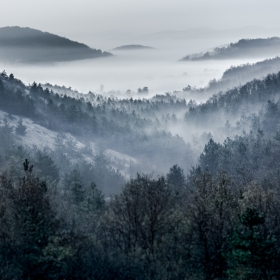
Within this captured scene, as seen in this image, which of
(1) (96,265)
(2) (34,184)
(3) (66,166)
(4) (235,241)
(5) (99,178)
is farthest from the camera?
(3) (66,166)

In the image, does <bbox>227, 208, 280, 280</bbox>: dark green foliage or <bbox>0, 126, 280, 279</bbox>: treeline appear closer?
<bbox>227, 208, 280, 280</bbox>: dark green foliage

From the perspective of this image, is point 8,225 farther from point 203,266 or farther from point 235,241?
point 235,241

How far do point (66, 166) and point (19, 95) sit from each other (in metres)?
54.1

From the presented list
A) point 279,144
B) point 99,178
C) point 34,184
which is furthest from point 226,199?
point 99,178

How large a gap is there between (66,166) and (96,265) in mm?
121593

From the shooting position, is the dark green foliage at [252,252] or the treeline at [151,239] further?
the treeline at [151,239]

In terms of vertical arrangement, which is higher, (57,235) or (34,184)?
(34,184)

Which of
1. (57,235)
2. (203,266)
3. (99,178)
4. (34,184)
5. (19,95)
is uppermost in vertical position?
(19,95)

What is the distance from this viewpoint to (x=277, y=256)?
3231 cm

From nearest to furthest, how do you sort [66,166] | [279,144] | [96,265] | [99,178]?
[96,265]
[279,144]
[99,178]
[66,166]

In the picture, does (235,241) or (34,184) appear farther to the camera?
(34,184)

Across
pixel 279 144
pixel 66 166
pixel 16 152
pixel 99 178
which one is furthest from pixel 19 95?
pixel 279 144

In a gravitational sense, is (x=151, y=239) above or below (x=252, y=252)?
below

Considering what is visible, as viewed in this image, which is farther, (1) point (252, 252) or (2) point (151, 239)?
(2) point (151, 239)
